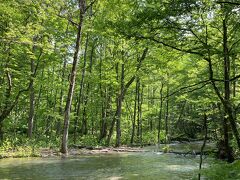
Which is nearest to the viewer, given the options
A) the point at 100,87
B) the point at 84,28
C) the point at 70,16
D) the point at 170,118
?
the point at 70,16

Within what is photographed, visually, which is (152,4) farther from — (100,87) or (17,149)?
(100,87)

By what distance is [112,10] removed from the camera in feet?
61.5

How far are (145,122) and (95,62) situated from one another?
19.8 m

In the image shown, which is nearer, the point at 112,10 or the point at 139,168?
the point at 139,168

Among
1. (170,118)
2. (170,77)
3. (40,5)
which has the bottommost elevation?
(170,118)

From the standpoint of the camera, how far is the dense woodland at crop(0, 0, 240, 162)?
952 centimetres

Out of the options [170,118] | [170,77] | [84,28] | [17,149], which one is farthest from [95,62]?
[170,118]

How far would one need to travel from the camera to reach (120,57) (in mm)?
26828

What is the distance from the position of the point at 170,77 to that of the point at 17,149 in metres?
20.4

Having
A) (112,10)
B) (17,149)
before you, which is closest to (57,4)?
(112,10)

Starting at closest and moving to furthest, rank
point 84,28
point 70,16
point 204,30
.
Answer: point 204,30 < point 70,16 < point 84,28

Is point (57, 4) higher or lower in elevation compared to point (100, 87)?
higher

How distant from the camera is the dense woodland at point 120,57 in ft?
31.2

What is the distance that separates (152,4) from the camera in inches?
359
